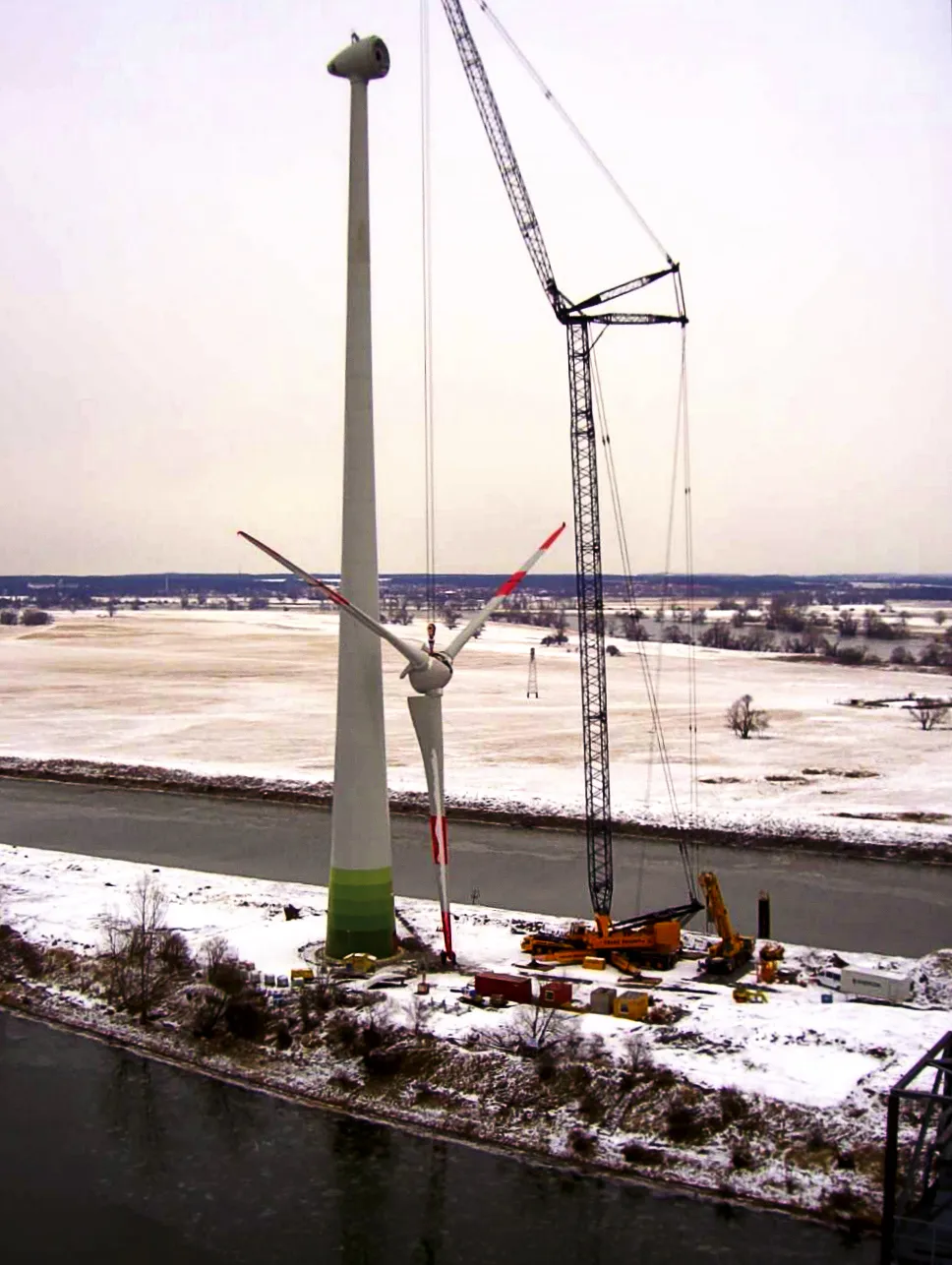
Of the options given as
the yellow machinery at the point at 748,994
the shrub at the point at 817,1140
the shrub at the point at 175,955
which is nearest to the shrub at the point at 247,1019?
the shrub at the point at 175,955

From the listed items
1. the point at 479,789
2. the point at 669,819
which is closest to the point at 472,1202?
the point at 669,819

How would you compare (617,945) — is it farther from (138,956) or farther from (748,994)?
(138,956)

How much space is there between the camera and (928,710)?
8394 cm

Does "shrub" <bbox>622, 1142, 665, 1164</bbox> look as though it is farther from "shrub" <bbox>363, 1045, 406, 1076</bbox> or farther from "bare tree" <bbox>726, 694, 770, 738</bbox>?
"bare tree" <bbox>726, 694, 770, 738</bbox>

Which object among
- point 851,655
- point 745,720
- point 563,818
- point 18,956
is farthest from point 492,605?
point 851,655

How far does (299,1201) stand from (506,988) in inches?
319

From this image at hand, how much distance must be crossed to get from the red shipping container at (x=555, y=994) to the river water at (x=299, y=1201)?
17.8 ft

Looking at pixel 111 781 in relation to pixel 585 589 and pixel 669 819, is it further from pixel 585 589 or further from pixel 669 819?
pixel 585 589

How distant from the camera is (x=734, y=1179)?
23.1 meters

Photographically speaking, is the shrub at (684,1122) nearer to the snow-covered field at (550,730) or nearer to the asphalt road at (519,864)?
the asphalt road at (519,864)

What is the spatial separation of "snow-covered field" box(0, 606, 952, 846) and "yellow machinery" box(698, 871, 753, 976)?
57.4 ft

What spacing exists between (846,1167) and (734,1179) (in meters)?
1.79

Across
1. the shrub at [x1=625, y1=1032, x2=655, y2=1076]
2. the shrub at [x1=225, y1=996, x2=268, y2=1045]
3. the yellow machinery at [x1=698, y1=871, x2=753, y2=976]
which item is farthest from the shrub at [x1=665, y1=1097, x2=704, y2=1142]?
the shrub at [x1=225, y1=996, x2=268, y2=1045]

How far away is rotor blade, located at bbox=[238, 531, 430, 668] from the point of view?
99.4ft
